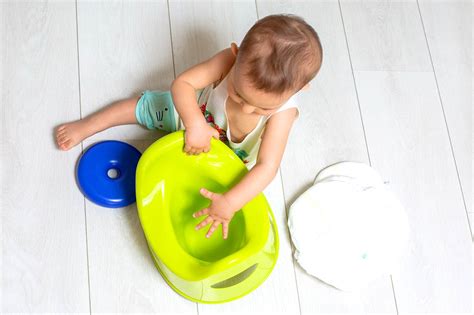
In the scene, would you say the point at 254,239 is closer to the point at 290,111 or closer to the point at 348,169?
the point at 290,111

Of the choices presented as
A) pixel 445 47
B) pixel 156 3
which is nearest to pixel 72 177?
pixel 156 3

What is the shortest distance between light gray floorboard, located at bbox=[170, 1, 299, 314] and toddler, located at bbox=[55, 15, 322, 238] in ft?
0.51

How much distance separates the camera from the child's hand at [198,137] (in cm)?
101

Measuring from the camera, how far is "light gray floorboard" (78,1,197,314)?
1113 millimetres

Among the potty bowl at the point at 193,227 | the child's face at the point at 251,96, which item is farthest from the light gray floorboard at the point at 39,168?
the child's face at the point at 251,96

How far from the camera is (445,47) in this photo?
4.70 feet

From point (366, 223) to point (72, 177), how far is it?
0.60 meters

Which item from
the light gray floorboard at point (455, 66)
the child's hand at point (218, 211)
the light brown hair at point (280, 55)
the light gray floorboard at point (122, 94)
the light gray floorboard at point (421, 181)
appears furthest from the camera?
the light gray floorboard at point (455, 66)

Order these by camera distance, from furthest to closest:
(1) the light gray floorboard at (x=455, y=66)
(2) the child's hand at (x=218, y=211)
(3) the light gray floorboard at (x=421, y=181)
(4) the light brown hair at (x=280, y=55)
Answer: (1) the light gray floorboard at (x=455, y=66), (3) the light gray floorboard at (x=421, y=181), (2) the child's hand at (x=218, y=211), (4) the light brown hair at (x=280, y=55)

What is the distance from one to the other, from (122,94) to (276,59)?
500mm

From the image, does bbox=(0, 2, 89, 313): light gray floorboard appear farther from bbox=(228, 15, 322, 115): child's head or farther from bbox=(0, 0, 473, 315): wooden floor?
bbox=(228, 15, 322, 115): child's head

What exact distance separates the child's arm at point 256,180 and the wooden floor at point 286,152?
0.21 meters

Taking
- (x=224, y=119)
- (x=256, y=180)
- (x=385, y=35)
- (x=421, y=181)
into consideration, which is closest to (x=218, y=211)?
(x=256, y=180)

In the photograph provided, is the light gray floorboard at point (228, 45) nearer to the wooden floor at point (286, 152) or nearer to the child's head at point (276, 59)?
the wooden floor at point (286, 152)
